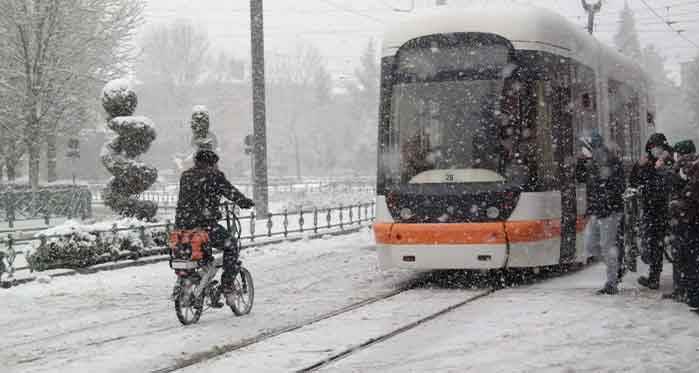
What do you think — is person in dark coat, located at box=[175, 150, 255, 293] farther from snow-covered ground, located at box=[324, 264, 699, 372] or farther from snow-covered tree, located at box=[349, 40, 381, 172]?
snow-covered tree, located at box=[349, 40, 381, 172]

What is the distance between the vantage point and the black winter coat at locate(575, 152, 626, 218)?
35.3 feet

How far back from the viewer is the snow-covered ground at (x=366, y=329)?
7.35 m

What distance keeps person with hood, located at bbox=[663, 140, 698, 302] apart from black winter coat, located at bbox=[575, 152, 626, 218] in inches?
28.2

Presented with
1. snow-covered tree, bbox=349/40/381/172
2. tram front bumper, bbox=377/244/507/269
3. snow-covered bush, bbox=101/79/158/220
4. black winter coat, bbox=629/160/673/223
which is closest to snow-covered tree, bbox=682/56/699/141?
snow-covered tree, bbox=349/40/381/172

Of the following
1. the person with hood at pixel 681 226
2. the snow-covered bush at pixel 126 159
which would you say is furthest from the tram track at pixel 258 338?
the snow-covered bush at pixel 126 159

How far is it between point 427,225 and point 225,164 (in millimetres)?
83616

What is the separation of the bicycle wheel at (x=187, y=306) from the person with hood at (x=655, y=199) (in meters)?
5.51

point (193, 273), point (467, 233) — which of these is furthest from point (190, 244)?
point (467, 233)

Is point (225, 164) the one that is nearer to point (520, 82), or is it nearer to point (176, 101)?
point (176, 101)

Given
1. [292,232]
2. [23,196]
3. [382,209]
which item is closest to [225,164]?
[23,196]

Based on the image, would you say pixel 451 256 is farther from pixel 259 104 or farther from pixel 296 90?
pixel 296 90

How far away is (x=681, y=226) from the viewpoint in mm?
9516

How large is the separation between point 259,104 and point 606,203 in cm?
1695

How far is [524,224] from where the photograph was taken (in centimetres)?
1145
